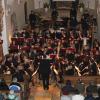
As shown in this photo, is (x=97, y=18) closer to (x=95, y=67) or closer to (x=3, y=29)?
(x=3, y=29)

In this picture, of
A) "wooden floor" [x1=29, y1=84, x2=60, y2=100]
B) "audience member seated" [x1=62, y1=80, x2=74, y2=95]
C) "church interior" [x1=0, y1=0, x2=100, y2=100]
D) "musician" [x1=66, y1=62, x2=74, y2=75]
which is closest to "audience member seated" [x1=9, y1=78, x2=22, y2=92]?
"church interior" [x1=0, y1=0, x2=100, y2=100]

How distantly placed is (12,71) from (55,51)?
380 centimetres

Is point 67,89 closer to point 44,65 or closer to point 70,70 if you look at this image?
point 44,65

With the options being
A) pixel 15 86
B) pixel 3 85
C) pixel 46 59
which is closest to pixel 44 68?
pixel 46 59

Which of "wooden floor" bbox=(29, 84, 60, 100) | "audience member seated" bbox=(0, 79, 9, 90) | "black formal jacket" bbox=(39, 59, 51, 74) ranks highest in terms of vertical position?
"black formal jacket" bbox=(39, 59, 51, 74)

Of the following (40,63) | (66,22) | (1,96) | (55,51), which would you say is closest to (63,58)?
(55,51)

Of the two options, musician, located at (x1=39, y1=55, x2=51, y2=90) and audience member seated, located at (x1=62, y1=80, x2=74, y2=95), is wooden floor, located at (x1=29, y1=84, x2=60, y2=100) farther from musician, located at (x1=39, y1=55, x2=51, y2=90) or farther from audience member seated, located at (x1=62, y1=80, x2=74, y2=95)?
audience member seated, located at (x1=62, y1=80, x2=74, y2=95)

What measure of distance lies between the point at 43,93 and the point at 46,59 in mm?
1673

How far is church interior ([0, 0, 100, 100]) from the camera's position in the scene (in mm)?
18859

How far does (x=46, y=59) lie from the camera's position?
2117cm

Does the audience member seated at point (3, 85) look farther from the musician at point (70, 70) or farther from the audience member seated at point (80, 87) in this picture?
the musician at point (70, 70)

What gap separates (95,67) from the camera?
856 inches

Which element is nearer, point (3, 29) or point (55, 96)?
point (55, 96)

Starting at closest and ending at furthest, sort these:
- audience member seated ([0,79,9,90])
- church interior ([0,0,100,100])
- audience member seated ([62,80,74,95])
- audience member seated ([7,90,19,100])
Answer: audience member seated ([7,90,19,100]) < audience member seated ([62,80,74,95]) < audience member seated ([0,79,9,90]) < church interior ([0,0,100,100])
